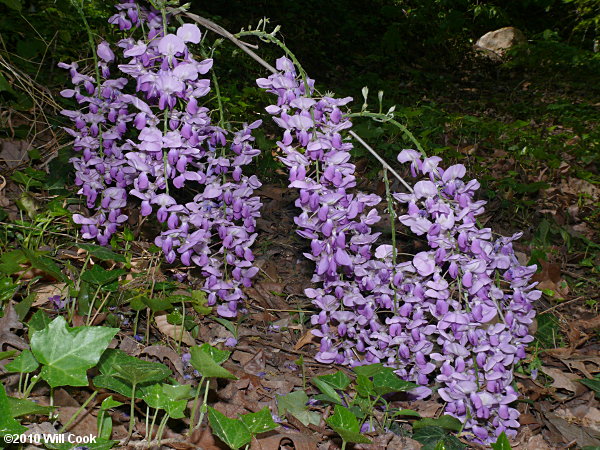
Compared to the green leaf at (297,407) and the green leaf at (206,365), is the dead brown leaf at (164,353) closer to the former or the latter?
the green leaf at (297,407)

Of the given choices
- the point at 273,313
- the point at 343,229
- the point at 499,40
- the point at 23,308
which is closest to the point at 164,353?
the point at 23,308

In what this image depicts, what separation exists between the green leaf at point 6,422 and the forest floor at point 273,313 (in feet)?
0.92

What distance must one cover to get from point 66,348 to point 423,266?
42.7 inches

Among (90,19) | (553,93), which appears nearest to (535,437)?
Answer: (90,19)

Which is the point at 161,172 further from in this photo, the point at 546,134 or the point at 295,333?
the point at 546,134

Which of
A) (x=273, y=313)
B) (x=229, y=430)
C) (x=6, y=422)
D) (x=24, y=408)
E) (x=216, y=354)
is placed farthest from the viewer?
(x=273, y=313)

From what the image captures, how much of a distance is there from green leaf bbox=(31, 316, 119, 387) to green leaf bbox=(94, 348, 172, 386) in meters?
0.08

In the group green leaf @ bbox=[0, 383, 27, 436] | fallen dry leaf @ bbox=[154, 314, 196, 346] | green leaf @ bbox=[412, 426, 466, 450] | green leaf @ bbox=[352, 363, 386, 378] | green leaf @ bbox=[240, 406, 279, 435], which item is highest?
green leaf @ bbox=[0, 383, 27, 436]

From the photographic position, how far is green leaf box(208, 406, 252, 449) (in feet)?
4.72

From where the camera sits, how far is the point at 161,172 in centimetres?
191

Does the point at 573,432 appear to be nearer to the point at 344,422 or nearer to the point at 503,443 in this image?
the point at 503,443

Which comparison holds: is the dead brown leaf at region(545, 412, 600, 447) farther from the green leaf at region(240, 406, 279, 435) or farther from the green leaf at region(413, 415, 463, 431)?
the green leaf at region(240, 406, 279, 435)

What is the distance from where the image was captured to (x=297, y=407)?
1.96 metres

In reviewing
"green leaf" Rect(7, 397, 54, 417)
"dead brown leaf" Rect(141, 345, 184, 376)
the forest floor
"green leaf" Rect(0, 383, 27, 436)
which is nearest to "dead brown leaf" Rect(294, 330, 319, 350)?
the forest floor
